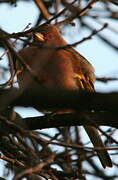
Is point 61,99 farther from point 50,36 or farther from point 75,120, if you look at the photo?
point 50,36

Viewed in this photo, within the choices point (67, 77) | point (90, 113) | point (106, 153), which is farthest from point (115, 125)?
point (67, 77)

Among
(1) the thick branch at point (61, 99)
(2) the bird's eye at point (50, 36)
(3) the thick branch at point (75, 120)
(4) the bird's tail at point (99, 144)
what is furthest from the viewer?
(2) the bird's eye at point (50, 36)

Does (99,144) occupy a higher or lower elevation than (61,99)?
lower

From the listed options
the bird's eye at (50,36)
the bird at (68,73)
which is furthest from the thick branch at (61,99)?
the bird's eye at (50,36)

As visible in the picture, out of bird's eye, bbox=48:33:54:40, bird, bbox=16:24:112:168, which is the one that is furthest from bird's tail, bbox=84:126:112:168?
bird's eye, bbox=48:33:54:40

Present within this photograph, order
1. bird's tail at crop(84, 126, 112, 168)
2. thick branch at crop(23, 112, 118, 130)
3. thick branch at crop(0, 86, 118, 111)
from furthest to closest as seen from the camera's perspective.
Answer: bird's tail at crop(84, 126, 112, 168) → thick branch at crop(23, 112, 118, 130) → thick branch at crop(0, 86, 118, 111)

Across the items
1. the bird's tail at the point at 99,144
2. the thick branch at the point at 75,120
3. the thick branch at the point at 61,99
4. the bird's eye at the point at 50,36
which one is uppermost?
the bird's eye at the point at 50,36

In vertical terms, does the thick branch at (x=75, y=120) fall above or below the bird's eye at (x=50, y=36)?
below

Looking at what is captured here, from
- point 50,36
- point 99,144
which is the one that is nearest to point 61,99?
point 99,144

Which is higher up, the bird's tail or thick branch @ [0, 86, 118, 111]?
thick branch @ [0, 86, 118, 111]

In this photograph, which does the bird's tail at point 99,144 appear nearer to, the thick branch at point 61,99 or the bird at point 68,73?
the bird at point 68,73

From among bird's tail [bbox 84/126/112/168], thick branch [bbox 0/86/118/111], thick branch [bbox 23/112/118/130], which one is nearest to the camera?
thick branch [bbox 0/86/118/111]

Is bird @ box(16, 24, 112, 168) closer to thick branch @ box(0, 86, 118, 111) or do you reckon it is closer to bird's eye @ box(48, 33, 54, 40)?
bird's eye @ box(48, 33, 54, 40)

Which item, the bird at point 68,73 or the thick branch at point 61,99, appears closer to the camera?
the thick branch at point 61,99
